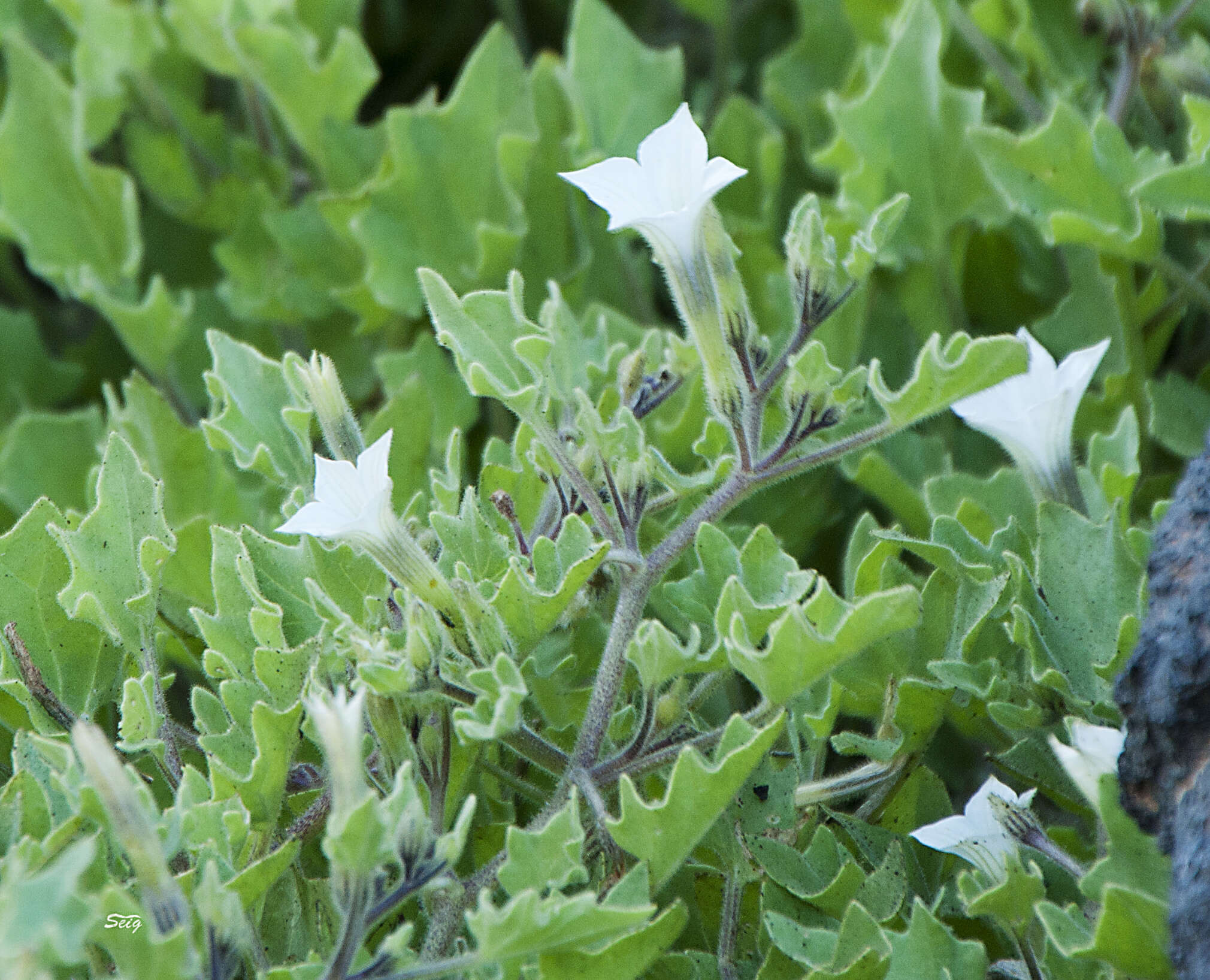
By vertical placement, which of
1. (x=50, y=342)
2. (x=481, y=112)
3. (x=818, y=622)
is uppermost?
(x=481, y=112)

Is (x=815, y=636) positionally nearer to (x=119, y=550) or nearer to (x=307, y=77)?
(x=119, y=550)

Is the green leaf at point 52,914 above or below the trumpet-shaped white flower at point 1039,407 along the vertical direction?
above

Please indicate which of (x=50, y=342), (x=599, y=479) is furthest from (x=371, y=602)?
(x=50, y=342)

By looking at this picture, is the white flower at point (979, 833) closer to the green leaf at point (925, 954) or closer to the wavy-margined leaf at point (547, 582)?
the green leaf at point (925, 954)

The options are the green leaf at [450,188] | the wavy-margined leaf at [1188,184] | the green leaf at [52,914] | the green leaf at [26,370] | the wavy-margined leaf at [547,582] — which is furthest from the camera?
the green leaf at [26,370]

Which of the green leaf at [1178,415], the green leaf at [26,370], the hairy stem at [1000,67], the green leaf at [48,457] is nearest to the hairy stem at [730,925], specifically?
the green leaf at [1178,415]

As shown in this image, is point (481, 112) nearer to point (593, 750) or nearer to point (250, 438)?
point (250, 438)
